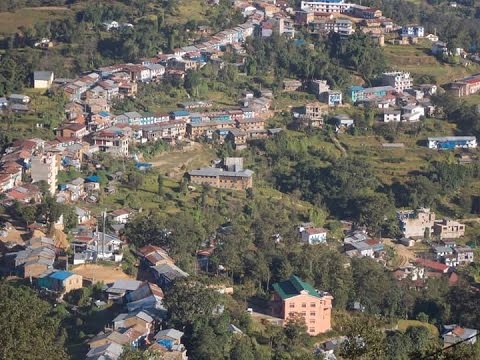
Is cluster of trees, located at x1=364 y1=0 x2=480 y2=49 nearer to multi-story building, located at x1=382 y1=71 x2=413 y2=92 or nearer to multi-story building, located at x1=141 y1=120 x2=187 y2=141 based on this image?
multi-story building, located at x1=382 y1=71 x2=413 y2=92

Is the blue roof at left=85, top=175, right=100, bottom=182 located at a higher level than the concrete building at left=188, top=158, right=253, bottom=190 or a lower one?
higher

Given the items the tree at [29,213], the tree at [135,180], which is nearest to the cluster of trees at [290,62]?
the tree at [135,180]

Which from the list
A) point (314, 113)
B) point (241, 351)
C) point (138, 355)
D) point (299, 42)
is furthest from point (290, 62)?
point (138, 355)

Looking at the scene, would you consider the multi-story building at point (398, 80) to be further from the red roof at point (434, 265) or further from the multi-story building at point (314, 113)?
the red roof at point (434, 265)

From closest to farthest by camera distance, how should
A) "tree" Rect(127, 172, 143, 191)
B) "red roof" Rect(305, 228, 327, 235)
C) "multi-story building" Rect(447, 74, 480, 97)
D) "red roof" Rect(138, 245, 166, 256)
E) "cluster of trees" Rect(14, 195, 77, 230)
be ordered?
"red roof" Rect(138, 245, 166, 256), "cluster of trees" Rect(14, 195, 77, 230), "red roof" Rect(305, 228, 327, 235), "tree" Rect(127, 172, 143, 191), "multi-story building" Rect(447, 74, 480, 97)

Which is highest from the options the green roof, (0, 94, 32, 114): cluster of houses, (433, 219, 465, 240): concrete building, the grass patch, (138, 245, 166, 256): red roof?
(0, 94, 32, 114): cluster of houses

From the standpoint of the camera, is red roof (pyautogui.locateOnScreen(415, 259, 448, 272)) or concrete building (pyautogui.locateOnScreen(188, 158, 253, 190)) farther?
concrete building (pyautogui.locateOnScreen(188, 158, 253, 190))

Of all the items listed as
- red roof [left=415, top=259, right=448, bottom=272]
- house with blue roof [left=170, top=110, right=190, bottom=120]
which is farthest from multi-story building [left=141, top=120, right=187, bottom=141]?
red roof [left=415, top=259, right=448, bottom=272]
